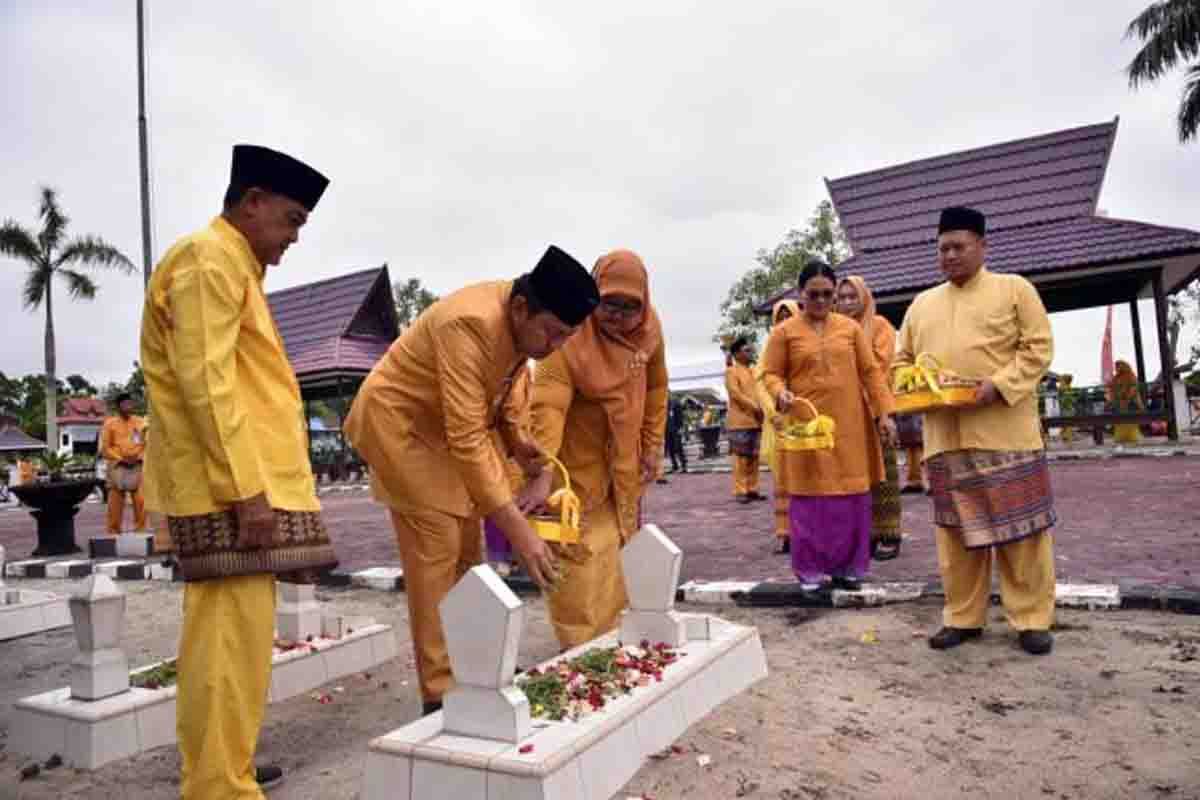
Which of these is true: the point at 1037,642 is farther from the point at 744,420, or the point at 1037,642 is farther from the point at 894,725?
the point at 744,420

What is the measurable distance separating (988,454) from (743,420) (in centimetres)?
626

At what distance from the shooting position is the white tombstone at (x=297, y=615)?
414 cm

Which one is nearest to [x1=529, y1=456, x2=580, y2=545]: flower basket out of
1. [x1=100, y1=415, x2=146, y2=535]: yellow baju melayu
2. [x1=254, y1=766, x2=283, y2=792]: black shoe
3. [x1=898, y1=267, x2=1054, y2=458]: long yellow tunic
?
[x1=254, y1=766, x2=283, y2=792]: black shoe

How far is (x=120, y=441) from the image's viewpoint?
10.6m

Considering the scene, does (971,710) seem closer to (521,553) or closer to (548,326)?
(521,553)

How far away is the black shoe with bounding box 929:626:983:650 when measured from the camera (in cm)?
388

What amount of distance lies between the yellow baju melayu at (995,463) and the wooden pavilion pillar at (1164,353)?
12.4m

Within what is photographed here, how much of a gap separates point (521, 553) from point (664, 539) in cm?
93

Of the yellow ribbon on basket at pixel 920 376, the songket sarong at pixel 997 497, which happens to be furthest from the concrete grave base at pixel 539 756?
the yellow ribbon on basket at pixel 920 376

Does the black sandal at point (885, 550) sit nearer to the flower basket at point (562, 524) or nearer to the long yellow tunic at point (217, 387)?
the flower basket at point (562, 524)

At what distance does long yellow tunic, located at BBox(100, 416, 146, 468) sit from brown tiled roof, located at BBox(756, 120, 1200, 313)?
1039cm

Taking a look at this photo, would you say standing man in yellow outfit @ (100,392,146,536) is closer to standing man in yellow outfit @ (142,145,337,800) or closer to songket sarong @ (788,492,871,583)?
songket sarong @ (788,492,871,583)

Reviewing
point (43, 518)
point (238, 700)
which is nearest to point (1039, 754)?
point (238, 700)

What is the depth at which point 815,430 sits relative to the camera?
4.69 meters
